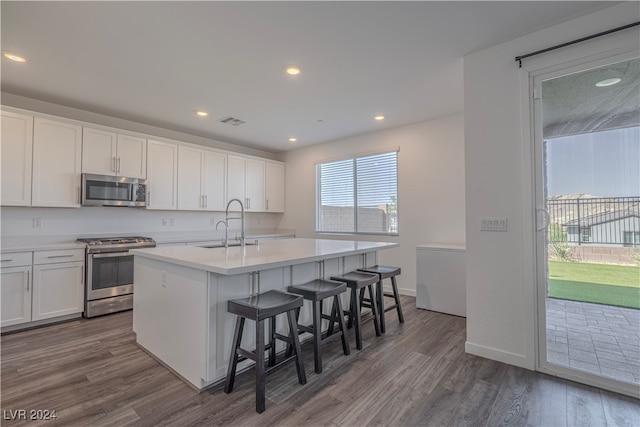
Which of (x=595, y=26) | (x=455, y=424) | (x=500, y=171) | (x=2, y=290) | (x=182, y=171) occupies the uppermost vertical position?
(x=595, y=26)

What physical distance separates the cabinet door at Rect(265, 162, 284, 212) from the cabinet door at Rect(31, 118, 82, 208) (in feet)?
10.1

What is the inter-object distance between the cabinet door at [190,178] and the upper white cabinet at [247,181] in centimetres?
55

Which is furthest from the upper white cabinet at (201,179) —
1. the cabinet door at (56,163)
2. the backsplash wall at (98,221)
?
the cabinet door at (56,163)

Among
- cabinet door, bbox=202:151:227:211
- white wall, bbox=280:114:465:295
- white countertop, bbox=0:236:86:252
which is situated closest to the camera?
white countertop, bbox=0:236:86:252

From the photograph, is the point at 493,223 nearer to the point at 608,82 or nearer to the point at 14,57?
the point at 608,82

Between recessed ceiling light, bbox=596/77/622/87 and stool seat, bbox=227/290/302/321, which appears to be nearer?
stool seat, bbox=227/290/302/321

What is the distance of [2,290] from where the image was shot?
10.0 feet

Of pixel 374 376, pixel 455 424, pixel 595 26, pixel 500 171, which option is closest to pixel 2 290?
pixel 374 376

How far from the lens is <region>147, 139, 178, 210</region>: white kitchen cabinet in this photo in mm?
4418

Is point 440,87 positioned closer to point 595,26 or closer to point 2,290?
point 595,26

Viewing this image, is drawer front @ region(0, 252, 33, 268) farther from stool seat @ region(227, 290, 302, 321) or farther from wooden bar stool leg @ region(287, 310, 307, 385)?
wooden bar stool leg @ region(287, 310, 307, 385)

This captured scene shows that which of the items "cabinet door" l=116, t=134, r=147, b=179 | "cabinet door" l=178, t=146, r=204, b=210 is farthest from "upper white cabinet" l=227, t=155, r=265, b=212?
"cabinet door" l=116, t=134, r=147, b=179

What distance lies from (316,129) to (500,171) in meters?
3.07

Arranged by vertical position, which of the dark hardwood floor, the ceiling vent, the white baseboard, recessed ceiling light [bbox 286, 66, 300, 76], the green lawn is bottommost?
the dark hardwood floor
